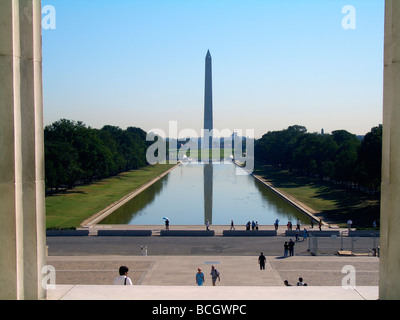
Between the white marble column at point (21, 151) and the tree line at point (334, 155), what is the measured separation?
39964 millimetres

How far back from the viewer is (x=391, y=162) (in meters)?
5.08

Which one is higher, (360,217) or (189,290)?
(189,290)

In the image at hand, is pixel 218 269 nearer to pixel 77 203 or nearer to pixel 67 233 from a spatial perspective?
pixel 67 233

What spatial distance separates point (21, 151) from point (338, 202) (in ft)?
139

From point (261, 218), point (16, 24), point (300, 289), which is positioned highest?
point (16, 24)

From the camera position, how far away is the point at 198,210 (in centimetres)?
4044

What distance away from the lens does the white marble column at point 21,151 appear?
509 cm

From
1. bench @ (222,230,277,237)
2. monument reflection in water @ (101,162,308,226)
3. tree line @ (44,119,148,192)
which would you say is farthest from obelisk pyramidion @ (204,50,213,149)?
bench @ (222,230,277,237)

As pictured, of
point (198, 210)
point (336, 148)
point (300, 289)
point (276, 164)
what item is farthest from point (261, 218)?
point (276, 164)

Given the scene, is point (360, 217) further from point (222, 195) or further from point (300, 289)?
point (300, 289)

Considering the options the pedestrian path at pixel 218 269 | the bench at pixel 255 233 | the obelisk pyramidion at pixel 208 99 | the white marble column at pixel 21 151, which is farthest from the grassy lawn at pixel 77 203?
the obelisk pyramidion at pixel 208 99

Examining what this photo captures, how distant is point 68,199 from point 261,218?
68.9 ft

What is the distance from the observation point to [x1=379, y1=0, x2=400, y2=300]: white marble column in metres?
5.03

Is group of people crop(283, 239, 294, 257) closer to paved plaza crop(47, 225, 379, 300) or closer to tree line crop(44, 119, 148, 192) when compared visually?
paved plaza crop(47, 225, 379, 300)
